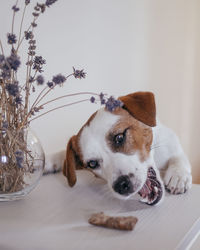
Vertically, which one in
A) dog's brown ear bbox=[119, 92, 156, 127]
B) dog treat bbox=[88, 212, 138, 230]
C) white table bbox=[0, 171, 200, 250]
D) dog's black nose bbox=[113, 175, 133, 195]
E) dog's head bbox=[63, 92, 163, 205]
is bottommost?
white table bbox=[0, 171, 200, 250]

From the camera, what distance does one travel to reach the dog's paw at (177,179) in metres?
1.07

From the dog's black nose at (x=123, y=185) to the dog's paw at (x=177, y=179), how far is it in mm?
137

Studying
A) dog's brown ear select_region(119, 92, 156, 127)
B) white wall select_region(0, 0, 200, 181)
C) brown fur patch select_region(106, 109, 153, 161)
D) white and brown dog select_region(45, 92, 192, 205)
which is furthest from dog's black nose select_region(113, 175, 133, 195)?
white wall select_region(0, 0, 200, 181)

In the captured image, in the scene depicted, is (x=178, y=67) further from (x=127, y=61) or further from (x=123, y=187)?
(x=123, y=187)

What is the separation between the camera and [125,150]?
44.7 inches

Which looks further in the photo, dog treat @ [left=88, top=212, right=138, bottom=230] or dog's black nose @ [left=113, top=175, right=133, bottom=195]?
dog's black nose @ [left=113, top=175, right=133, bottom=195]

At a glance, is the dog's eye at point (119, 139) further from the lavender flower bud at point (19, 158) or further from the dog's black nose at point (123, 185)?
the lavender flower bud at point (19, 158)

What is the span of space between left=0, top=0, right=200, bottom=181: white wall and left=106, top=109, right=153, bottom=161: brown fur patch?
0.48m

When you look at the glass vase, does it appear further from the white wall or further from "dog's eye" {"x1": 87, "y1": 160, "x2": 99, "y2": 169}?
the white wall

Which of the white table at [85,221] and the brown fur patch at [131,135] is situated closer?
the white table at [85,221]

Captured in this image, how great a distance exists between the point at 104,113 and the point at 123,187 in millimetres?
285

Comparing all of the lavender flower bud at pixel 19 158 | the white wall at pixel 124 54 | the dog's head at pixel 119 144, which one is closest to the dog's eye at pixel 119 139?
the dog's head at pixel 119 144

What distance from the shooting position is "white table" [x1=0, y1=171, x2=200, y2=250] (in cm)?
76

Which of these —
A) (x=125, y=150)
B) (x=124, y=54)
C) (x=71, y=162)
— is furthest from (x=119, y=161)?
(x=124, y=54)
